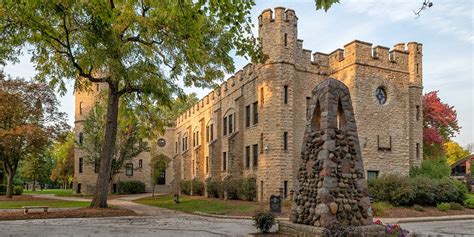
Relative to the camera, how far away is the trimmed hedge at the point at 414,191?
19234 mm

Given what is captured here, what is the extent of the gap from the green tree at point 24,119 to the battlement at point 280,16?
18013mm

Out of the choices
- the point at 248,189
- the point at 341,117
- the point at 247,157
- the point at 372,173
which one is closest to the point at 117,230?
the point at 341,117

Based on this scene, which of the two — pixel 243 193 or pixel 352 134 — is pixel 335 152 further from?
pixel 243 193

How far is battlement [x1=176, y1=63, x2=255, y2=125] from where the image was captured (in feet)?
95.9

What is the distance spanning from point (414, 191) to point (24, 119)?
2828 cm

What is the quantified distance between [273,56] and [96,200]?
1214 centimetres

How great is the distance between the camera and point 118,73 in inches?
683

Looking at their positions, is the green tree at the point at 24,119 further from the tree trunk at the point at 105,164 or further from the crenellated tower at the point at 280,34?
the crenellated tower at the point at 280,34

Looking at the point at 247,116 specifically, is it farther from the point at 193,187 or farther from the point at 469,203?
the point at 469,203

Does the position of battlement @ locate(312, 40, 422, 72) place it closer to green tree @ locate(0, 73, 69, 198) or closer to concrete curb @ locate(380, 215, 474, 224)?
concrete curb @ locate(380, 215, 474, 224)

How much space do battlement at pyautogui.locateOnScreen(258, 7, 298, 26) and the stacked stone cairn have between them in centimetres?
1444

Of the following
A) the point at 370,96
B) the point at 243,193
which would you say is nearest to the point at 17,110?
the point at 243,193

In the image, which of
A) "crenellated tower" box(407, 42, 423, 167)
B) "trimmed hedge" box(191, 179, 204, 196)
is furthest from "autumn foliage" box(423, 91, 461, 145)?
"trimmed hedge" box(191, 179, 204, 196)

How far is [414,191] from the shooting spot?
62.5 feet
